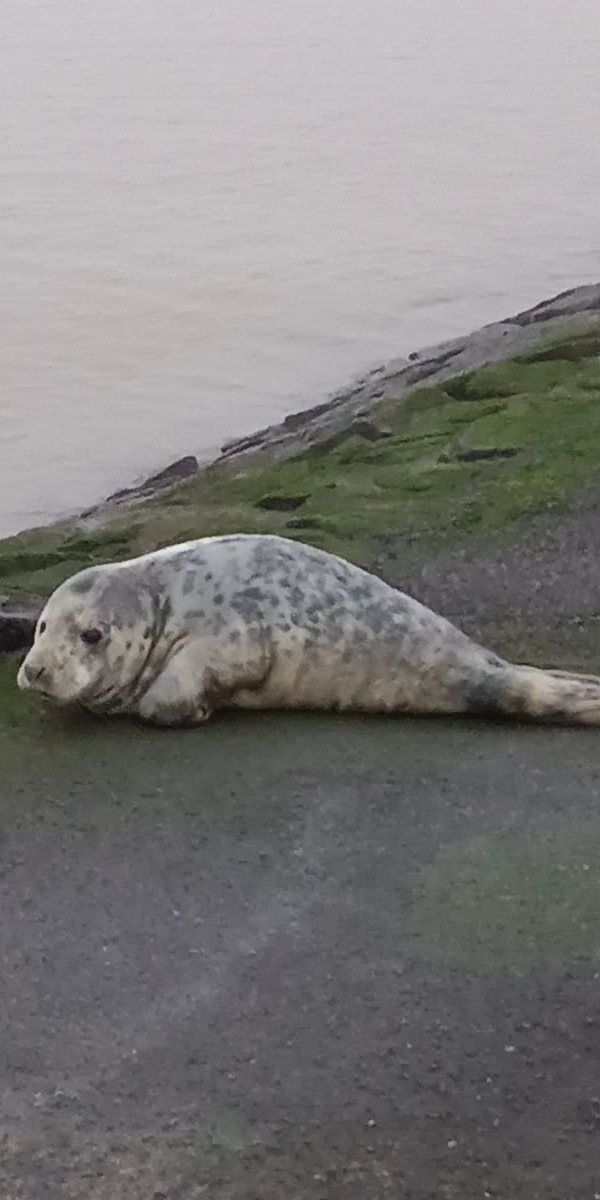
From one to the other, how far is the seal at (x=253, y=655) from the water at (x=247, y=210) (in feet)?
14.2

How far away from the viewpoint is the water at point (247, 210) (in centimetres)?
1135

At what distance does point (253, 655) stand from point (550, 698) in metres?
0.86

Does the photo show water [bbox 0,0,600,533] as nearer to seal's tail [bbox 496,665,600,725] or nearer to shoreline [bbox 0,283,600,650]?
shoreline [bbox 0,283,600,650]

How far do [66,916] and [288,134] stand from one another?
1551 cm

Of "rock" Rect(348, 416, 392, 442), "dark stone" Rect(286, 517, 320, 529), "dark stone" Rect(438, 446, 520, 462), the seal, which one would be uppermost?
"rock" Rect(348, 416, 392, 442)

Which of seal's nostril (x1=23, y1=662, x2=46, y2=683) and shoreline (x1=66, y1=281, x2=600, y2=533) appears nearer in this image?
seal's nostril (x1=23, y1=662, x2=46, y2=683)

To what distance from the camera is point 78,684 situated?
16.4 feet

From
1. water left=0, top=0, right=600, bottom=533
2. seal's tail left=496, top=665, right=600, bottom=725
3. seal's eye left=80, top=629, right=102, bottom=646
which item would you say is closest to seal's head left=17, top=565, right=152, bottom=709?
seal's eye left=80, top=629, right=102, bottom=646

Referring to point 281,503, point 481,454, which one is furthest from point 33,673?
point 481,454

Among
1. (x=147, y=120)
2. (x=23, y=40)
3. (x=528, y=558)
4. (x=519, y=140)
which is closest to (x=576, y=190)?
(x=519, y=140)

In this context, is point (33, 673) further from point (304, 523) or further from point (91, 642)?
point (304, 523)

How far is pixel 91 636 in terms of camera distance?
200 inches

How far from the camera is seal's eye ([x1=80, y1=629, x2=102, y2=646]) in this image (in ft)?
16.6

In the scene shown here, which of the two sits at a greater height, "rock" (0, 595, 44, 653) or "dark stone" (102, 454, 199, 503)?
"dark stone" (102, 454, 199, 503)
